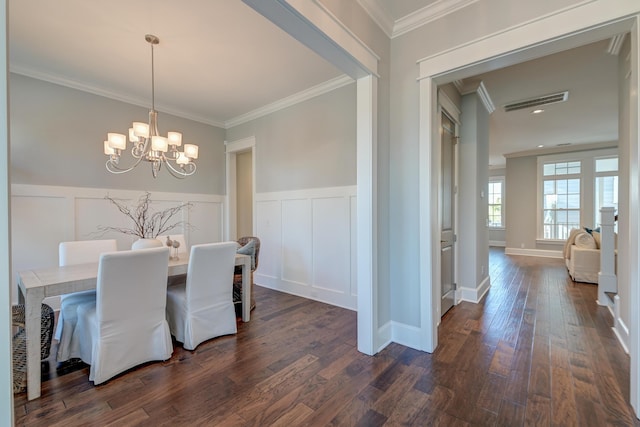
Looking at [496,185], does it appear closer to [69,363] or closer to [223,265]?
[223,265]

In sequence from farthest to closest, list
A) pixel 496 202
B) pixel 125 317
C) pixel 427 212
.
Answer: pixel 496 202 → pixel 427 212 → pixel 125 317

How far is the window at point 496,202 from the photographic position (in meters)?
9.32

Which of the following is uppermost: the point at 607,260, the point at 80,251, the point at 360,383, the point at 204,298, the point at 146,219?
the point at 146,219

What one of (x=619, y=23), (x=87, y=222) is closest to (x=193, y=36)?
(x=87, y=222)

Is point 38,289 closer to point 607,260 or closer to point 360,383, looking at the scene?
point 360,383

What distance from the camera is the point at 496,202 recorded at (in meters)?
9.43

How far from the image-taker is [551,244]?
730cm

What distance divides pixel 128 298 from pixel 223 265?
752 millimetres

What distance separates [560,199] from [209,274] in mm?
8803

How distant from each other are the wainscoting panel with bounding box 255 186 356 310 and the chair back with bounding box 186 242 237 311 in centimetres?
138

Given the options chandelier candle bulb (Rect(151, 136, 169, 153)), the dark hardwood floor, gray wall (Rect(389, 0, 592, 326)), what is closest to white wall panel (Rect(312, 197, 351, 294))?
the dark hardwood floor

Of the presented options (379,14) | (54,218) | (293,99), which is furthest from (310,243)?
(54,218)

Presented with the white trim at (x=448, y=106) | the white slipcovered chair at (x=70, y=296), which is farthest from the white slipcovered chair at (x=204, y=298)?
the white trim at (x=448, y=106)

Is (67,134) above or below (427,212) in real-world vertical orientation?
above
